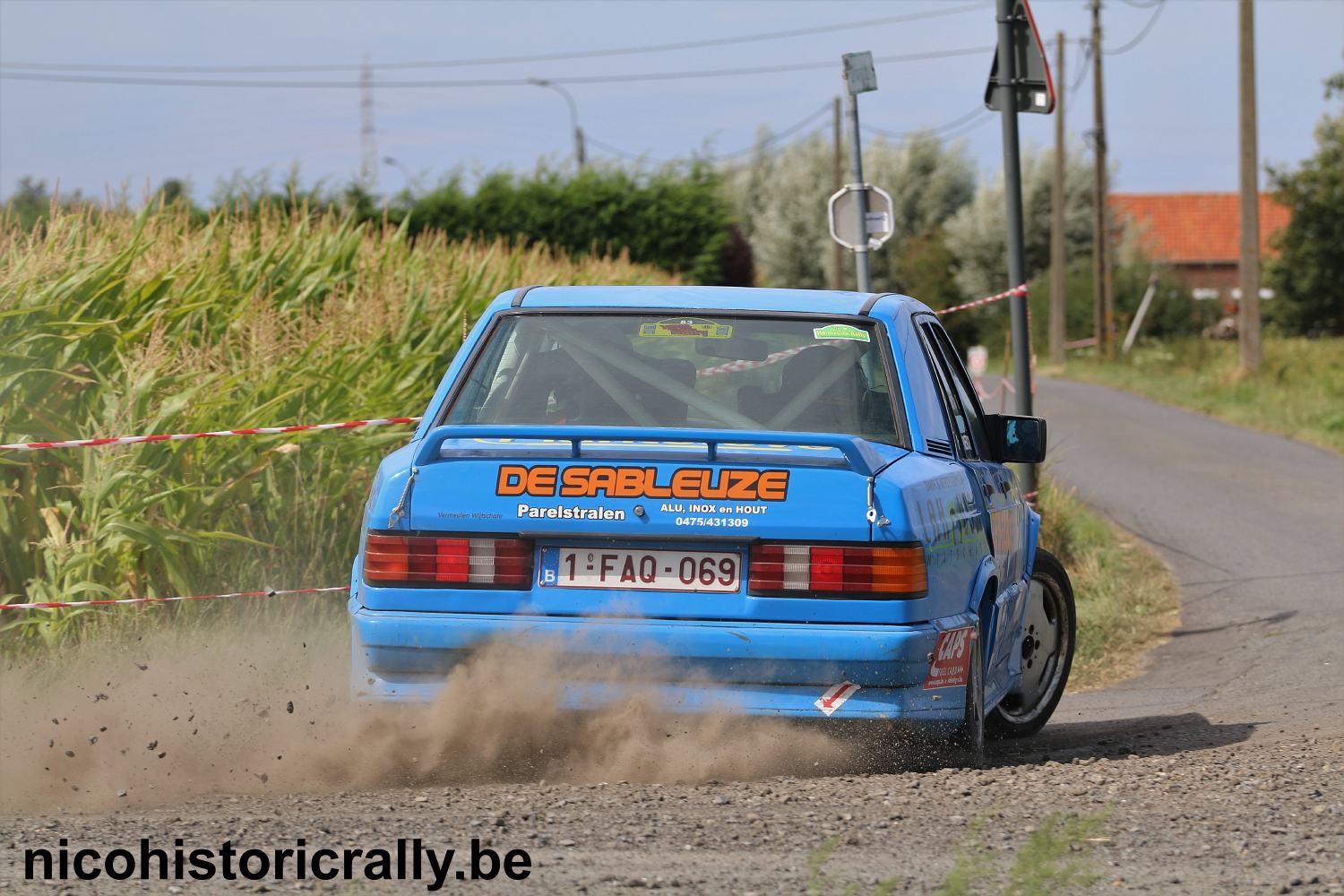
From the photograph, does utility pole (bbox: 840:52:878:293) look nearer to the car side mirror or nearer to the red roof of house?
the car side mirror

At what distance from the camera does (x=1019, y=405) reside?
41.1ft

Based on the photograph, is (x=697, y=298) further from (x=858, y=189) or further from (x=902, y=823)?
(x=858, y=189)

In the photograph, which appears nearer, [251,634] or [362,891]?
[362,891]

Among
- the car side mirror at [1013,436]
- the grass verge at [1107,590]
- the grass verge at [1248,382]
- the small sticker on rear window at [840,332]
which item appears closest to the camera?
the small sticker on rear window at [840,332]

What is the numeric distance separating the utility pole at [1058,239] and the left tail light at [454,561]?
148ft

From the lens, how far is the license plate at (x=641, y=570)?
17.6 feet

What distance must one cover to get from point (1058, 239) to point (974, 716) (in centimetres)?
4574

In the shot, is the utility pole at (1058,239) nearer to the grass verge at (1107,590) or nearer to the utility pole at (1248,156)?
the utility pole at (1248,156)

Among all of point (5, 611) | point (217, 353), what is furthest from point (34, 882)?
point (217, 353)

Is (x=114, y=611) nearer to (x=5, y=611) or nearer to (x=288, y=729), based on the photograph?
(x=5, y=611)

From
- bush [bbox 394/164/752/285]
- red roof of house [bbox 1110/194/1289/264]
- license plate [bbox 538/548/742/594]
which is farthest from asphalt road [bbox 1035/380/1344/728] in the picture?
red roof of house [bbox 1110/194/1289/264]

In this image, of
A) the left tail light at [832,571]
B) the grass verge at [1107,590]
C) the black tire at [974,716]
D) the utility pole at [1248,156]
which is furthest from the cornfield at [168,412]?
the utility pole at [1248,156]

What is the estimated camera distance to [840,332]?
19.8ft

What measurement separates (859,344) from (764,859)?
2148 mm
